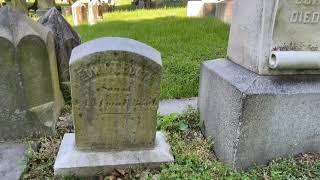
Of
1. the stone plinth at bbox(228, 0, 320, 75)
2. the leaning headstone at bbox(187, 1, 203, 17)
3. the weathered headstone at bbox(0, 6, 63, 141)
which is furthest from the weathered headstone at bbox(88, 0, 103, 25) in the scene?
the stone plinth at bbox(228, 0, 320, 75)

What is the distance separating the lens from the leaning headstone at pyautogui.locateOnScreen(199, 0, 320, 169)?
267 centimetres

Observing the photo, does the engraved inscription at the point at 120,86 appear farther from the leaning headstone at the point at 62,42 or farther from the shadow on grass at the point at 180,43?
the shadow on grass at the point at 180,43

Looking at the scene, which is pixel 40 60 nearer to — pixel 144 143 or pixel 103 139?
pixel 103 139

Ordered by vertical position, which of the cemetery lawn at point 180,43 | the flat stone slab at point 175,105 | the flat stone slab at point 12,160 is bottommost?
the flat stone slab at point 12,160

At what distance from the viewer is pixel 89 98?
267 cm

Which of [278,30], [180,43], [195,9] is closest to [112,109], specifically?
[278,30]

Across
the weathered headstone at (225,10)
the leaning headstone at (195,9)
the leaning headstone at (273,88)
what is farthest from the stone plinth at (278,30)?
the leaning headstone at (195,9)

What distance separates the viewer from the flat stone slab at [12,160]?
9.07 feet

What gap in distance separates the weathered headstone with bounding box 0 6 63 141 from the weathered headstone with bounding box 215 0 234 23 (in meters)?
7.16

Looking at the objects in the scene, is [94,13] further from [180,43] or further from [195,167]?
[195,167]

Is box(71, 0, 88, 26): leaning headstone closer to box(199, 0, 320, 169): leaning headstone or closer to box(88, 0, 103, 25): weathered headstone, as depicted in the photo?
Answer: box(88, 0, 103, 25): weathered headstone

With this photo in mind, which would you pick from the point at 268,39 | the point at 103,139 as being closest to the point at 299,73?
the point at 268,39

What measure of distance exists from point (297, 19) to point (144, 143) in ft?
5.36

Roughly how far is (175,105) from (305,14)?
2022mm
